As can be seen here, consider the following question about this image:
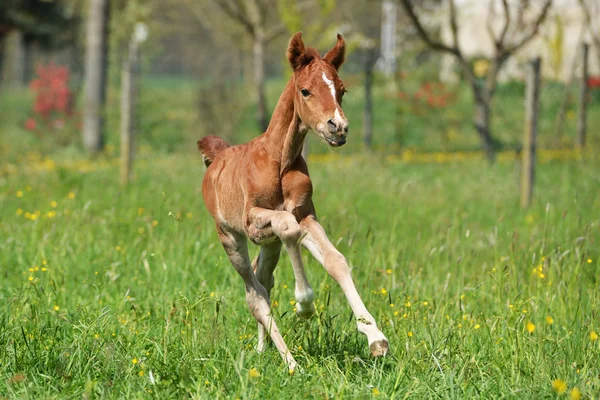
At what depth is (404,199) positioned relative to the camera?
8266 mm

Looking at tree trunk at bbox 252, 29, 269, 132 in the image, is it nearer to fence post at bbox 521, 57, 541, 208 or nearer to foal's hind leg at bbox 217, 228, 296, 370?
fence post at bbox 521, 57, 541, 208

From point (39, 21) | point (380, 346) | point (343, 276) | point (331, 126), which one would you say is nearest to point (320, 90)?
point (331, 126)

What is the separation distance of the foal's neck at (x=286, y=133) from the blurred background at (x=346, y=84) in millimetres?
5970

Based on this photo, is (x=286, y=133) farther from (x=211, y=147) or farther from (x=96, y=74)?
(x=96, y=74)

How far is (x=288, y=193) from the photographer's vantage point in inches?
133

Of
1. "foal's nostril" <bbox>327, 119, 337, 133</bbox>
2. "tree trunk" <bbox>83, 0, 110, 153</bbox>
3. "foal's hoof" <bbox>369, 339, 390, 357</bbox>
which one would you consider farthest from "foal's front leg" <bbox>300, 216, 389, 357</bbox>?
"tree trunk" <bbox>83, 0, 110, 153</bbox>

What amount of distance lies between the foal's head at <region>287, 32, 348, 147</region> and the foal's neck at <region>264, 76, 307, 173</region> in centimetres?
9

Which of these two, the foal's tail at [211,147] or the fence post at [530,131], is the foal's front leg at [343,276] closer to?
the foal's tail at [211,147]

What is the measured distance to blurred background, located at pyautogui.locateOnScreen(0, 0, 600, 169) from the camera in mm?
13414

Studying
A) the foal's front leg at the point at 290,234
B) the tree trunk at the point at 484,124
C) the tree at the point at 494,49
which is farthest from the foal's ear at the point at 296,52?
the tree trunk at the point at 484,124

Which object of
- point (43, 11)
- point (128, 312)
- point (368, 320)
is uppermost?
point (43, 11)

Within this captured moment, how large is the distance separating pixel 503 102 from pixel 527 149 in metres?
11.3

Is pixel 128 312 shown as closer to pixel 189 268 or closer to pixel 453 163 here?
pixel 189 268

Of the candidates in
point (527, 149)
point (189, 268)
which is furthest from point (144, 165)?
point (189, 268)
